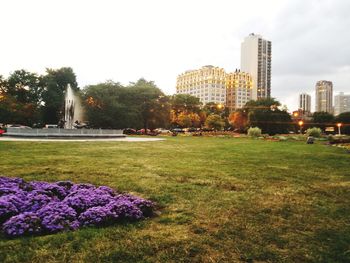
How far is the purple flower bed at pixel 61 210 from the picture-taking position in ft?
16.4

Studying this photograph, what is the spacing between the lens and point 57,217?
5238 mm

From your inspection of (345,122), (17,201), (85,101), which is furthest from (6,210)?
(345,122)

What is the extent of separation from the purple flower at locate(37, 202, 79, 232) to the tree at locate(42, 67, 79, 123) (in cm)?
5472

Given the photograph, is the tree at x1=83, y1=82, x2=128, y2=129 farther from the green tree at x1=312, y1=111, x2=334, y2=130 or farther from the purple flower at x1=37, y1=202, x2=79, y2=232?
the green tree at x1=312, y1=111, x2=334, y2=130

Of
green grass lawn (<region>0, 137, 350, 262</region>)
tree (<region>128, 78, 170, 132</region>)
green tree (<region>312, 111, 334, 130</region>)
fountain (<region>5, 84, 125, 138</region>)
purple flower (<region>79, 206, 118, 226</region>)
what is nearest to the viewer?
green grass lawn (<region>0, 137, 350, 262</region>)

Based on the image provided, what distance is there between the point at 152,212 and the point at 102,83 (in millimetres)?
48897

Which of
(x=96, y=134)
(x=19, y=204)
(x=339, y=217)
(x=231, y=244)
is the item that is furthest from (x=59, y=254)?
(x=96, y=134)

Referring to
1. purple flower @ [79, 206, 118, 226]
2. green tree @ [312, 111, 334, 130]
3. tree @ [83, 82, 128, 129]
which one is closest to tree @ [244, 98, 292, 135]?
green tree @ [312, 111, 334, 130]

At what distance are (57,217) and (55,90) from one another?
58.8 meters

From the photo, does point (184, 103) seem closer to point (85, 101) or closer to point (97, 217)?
point (85, 101)

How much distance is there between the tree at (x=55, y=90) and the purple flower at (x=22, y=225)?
5514 centimetres

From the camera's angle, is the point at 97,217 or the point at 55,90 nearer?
the point at 97,217

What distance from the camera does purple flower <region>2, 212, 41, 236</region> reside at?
477 cm

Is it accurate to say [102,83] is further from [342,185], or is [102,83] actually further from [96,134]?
[342,185]
